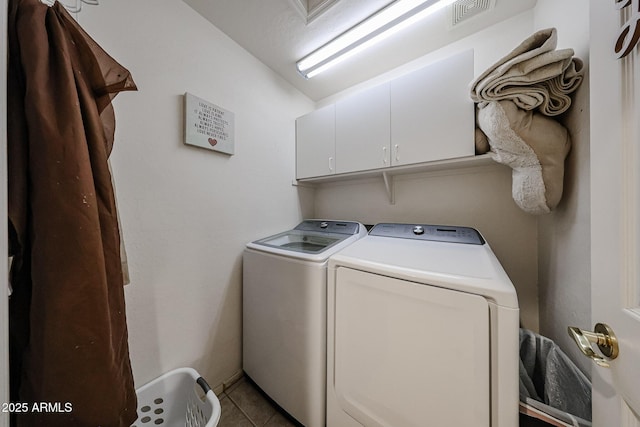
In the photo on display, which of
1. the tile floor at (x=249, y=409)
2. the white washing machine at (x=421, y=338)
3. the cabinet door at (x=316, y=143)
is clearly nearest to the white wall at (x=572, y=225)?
the white washing machine at (x=421, y=338)

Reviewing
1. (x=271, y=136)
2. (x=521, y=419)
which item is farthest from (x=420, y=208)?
(x=271, y=136)

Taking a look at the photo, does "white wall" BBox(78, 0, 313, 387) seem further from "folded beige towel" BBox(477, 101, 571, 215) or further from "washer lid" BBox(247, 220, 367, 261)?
"folded beige towel" BBox(477, 101, 571, 215)

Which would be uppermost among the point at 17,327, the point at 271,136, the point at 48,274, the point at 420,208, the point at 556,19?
the point at 556,19

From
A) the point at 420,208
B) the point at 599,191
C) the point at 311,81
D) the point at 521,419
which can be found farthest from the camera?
the point at 311,81

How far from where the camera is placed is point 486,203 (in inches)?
59.6

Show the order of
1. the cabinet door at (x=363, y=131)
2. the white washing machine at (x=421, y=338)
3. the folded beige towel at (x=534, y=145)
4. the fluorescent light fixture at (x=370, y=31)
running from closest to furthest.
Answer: the white washing machine at (x=421, y=338), the folded beige towel at (x=534, y=145), the fluorescent light fixture at (x=370, y=31), the cabinet door at (x=363, y=131)

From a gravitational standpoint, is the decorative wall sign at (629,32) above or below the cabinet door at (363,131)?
below

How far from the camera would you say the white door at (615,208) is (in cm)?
42

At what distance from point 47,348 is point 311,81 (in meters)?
2.32

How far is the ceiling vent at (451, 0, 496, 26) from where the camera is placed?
1.29 metres

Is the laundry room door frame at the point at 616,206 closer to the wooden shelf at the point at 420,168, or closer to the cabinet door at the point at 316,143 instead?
the wooden shelf at the point at 420,168

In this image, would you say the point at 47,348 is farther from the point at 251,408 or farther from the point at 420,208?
the point at 420,208

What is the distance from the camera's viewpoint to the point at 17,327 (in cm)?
60

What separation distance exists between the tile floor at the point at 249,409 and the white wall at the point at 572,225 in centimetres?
157
